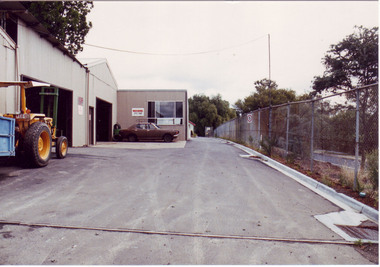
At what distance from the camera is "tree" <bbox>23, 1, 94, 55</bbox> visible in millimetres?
24469

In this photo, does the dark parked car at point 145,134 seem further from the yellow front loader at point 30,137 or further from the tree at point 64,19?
the yellow front loader at point 30,137

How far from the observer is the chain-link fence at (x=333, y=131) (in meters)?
7.22

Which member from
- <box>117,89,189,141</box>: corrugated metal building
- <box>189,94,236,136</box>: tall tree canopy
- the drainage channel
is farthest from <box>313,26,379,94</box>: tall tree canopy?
<box>189,94,236,136</box>: tall tree canopy

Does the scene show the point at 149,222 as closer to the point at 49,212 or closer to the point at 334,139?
the point at 49,212

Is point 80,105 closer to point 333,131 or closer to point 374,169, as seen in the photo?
point 333,131

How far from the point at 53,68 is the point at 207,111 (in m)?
63.0

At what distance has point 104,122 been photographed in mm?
25203

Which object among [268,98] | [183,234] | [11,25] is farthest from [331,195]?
[268,98]

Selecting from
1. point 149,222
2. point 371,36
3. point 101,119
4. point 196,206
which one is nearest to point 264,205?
point 196,206

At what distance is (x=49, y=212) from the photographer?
5.00m

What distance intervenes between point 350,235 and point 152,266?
9.68ft

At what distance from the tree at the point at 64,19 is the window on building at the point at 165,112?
830 cm

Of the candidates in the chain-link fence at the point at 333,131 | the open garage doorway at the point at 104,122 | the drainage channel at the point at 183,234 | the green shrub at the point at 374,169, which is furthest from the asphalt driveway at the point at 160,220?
the open garage doorway at the point at 104,122

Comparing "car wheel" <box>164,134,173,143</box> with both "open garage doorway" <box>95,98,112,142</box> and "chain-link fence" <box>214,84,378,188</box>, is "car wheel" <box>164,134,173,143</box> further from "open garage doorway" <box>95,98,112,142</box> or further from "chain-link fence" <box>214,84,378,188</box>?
"chain-link fence" <box>214,84,378,188</box>
